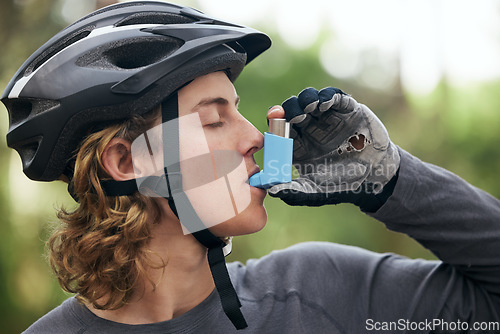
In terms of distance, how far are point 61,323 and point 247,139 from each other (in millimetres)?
1170

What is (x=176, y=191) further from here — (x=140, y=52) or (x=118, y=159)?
(x=140, y=52)

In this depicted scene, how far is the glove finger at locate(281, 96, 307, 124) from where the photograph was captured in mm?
2033

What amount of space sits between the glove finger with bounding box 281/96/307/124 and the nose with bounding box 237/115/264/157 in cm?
17

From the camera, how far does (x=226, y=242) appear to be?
91.2 inches

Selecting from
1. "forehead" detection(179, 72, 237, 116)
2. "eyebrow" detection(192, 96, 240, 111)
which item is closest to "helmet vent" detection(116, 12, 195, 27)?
"forehead" detection(179, 72, 237, 116)

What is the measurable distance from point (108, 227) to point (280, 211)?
623cm

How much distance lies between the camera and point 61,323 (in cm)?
213

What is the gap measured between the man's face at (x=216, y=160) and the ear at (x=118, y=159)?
272 millimetres

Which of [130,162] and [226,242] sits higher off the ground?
[130,162]

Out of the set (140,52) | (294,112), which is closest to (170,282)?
(294,112)

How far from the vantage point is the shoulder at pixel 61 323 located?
2100 millimetres

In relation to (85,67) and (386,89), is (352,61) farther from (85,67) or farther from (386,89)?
(85,67)

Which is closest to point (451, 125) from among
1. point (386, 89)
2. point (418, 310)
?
point (386, 89)

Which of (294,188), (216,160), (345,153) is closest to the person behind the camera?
(294,188)
